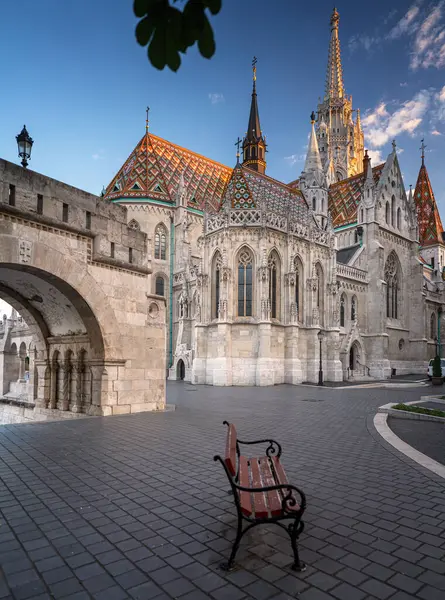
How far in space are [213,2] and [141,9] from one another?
33cm

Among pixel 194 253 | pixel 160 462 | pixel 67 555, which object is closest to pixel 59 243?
pixel 160 462

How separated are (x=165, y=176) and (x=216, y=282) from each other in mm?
14111

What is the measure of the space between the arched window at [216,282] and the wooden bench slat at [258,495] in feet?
68.9

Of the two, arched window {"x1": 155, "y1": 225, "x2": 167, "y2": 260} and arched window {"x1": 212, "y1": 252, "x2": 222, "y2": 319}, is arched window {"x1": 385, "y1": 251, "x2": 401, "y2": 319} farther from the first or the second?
arched window {"x1": 155, "y1": 225, "x2": 167, "y2": 260}

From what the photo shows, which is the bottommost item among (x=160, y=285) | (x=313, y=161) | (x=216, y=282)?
(x=216, y=282)

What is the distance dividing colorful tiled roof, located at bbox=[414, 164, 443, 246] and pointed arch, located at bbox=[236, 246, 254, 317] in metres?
43.6

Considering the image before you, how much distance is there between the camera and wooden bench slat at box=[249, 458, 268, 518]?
309 cm

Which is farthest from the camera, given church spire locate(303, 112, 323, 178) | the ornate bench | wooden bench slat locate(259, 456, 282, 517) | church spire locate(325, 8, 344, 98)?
church spire locate(325, 8, 344, 98)

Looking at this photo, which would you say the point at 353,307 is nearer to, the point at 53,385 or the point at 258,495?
the point at 53,385

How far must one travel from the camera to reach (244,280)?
25.0 m

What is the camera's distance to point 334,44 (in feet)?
213

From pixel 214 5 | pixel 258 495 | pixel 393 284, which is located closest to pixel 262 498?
pixel 258 495

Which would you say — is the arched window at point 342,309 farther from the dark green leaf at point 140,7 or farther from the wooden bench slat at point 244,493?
the dark green leaf at point 140,7

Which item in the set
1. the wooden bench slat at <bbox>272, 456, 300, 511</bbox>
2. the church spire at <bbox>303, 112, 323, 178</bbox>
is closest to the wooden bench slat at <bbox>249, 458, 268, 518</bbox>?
the wooden bench slat at <bbox>272, 456, 300, 511</bbox>
